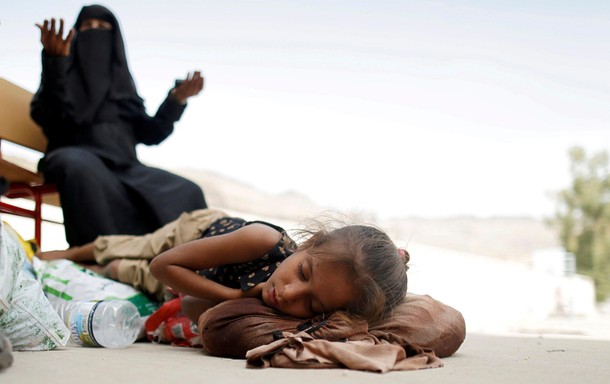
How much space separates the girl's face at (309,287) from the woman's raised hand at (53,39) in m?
2.29

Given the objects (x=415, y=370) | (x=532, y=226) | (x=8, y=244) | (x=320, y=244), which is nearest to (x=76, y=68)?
(x=8, y=244)

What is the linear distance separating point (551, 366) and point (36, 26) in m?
3.07

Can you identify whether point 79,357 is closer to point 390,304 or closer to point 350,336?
point 350,336

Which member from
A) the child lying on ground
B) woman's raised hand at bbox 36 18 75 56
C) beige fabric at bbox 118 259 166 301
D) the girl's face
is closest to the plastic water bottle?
the child lying on ground

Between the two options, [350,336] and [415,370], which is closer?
[415,370]

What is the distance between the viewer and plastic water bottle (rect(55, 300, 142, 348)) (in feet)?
7.48

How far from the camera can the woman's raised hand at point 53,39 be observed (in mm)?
3504

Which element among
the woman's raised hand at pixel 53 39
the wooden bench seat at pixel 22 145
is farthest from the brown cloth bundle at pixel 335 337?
the woman's raised hand at pixel 53 39

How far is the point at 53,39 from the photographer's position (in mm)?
3611

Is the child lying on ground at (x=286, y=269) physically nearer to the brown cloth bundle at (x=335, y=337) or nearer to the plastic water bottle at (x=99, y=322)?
the brown cloth bundle at (x=335, y=337)

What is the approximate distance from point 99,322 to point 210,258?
1.65ft

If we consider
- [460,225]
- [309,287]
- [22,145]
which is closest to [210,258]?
[309,287]

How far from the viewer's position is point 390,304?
6.66 feet

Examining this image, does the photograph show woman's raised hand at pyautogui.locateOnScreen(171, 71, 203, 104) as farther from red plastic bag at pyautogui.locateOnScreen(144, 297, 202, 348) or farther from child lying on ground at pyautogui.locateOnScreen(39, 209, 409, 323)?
red plastic bag at pyautogui.locateOnScreen(144, 297, 202, 348)
